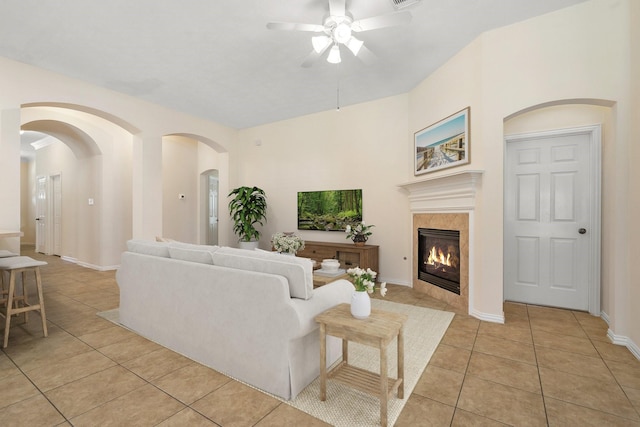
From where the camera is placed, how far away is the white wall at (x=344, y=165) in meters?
4.78

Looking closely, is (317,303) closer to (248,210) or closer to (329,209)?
(329,209)

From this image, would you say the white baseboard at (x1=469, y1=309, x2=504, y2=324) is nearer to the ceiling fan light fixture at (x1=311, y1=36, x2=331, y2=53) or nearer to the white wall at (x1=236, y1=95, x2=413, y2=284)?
the white wall at (x1=236, y1=95, x2=413, y2=284)

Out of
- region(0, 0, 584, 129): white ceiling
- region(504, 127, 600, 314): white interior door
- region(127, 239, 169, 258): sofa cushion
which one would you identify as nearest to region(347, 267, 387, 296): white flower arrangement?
region(127, 239, 169, 258): sofa cushion

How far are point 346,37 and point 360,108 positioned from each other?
7.75ft

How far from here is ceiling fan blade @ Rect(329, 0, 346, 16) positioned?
100 inches

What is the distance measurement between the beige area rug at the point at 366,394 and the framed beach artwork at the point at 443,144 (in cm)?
188

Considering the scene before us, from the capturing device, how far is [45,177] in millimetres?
7844

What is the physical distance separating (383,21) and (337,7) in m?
0.43

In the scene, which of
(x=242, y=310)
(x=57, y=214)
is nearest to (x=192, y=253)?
(x=242, y=310)

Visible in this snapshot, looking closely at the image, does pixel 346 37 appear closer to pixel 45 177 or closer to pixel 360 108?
pixel 360 108

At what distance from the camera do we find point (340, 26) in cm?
273

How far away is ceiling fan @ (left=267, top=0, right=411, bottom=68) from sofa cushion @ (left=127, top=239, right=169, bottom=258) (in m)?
2.15

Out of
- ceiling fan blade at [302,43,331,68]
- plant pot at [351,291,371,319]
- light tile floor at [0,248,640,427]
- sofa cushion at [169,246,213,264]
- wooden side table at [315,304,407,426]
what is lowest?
light tile floor at [0,248,640,427]

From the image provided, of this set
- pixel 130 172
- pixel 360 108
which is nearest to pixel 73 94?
pixel 130 172
